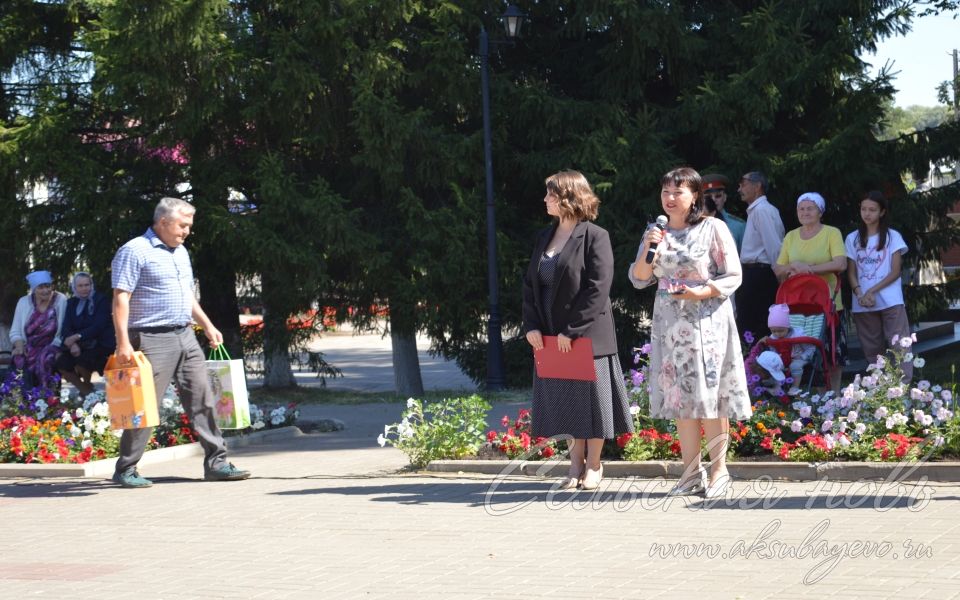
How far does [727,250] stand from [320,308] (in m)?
9.21

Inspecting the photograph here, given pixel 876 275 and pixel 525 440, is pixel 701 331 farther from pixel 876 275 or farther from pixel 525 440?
pixel 876 275

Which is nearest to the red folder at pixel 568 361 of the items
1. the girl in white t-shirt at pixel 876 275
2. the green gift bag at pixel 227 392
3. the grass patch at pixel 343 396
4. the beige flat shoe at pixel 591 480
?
the beige flat shoe at pixel 591 480

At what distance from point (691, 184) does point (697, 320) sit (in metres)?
0.79

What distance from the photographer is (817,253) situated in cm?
1038

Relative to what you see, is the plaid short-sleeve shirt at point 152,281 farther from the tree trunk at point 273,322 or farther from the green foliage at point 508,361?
the green foliage at point 508,361

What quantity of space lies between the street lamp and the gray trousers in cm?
615

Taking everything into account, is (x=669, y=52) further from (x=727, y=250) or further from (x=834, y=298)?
(x=727, y=250)

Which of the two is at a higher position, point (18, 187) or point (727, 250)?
point (18, 187)

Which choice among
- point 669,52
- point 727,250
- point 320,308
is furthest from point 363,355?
point 727,250

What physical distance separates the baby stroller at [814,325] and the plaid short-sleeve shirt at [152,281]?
180 inches

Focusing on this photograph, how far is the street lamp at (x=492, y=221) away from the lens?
14461 millimetres

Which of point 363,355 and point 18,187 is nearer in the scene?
point 18,187

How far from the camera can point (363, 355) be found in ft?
95.5

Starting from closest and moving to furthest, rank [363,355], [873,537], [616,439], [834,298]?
[873,537]
[616,439]
[834,298]
[363,355]
